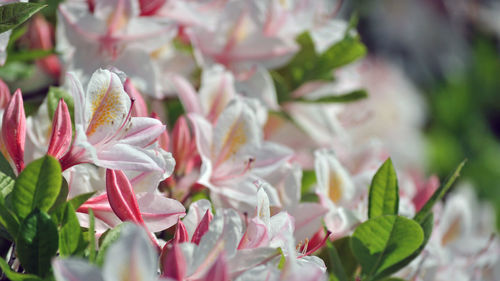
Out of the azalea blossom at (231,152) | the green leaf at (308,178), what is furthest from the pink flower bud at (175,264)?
the green leaf at (308,178)

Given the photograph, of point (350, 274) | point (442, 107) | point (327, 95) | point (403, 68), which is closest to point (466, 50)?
point (403, 68)

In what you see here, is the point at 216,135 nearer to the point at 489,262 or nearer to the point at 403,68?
the point at 489,262

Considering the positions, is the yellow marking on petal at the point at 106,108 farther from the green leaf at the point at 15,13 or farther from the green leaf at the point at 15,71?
the green leaf at the point at 15,71

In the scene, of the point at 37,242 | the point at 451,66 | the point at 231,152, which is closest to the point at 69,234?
the point at 37,242

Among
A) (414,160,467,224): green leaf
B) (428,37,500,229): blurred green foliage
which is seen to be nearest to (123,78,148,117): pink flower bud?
(414,160,467,224): green leaf

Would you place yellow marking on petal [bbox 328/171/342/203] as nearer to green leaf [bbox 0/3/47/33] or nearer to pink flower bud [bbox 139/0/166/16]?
pink flower bud [bbox 139/0/166/16]

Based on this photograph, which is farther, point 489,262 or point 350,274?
point 489,262

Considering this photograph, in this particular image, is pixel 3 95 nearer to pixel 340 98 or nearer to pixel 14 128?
pixel 14 128
